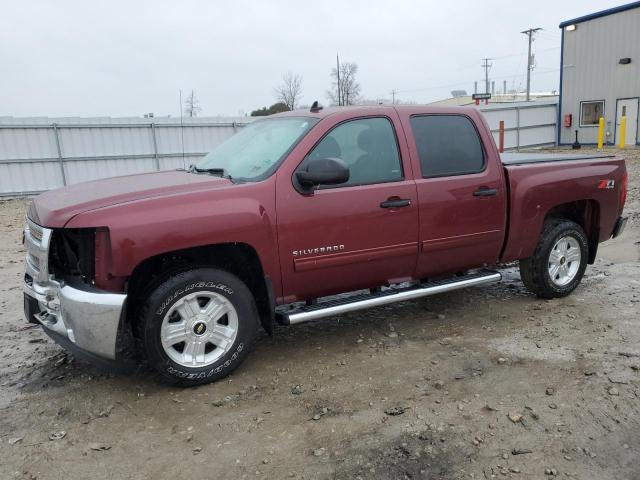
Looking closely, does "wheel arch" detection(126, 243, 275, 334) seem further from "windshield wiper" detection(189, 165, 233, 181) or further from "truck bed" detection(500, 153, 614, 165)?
"truck bed" detection(500, 153, 614, 165)

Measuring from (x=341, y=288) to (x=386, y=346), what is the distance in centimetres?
63

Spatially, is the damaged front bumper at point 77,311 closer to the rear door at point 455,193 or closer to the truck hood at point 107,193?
the truck hood at point 107,193

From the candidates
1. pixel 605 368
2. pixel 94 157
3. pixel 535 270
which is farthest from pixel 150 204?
pixel 94 157

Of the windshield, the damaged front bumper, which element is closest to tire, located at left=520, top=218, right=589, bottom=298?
the windshield

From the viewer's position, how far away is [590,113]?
2508 centimetres

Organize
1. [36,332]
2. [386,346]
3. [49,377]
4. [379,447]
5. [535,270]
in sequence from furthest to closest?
[535,270]
[36,332]
[386,346]
[49,377]
[379,447]

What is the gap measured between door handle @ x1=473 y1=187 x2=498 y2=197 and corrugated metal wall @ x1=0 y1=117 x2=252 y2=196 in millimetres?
14667

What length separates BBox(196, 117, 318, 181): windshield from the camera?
395 cm

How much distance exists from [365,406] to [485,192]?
7.07 feet

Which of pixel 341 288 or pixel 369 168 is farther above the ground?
pixel 369 168

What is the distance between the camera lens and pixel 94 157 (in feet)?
55.7

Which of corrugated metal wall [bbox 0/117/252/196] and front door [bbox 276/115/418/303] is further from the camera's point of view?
corrugated metal wall [bbox 0/117/252/196]

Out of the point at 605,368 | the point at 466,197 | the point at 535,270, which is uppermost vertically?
the point at 466,197

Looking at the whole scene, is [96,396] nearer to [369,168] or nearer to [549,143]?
[369,168]
